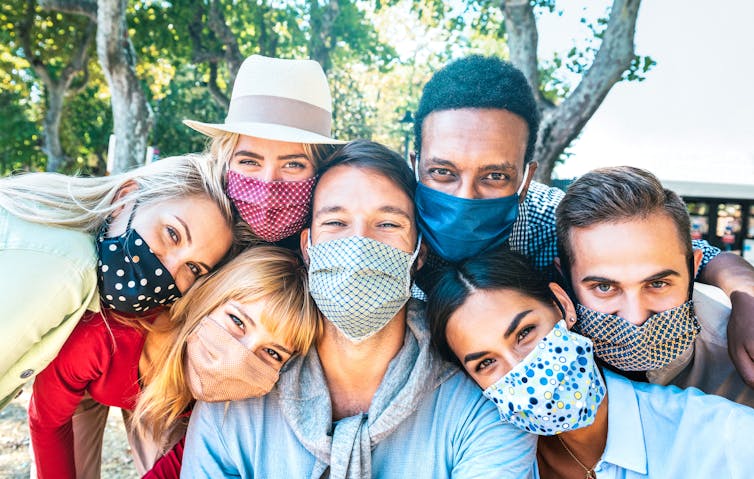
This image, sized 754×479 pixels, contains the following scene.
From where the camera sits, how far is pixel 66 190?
118 inches

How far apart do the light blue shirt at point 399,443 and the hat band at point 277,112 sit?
4.83 feet

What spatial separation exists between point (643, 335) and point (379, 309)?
121 centimetres

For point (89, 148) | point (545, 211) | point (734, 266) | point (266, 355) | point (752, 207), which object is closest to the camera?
point (266, 355)

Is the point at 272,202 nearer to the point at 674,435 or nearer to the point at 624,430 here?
the point at 624,430

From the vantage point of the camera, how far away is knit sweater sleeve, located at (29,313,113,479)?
279 centimetres

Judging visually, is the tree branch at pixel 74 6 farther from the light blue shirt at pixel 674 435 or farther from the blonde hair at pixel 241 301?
the light blue shirt at pixel 674 435

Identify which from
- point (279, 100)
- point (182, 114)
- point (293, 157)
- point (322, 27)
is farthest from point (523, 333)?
point (182, 114)

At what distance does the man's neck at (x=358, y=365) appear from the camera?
2707mm

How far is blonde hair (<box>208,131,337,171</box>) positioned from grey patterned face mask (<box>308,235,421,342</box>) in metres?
0.61

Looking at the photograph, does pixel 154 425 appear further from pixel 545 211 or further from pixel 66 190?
pixel 545 211

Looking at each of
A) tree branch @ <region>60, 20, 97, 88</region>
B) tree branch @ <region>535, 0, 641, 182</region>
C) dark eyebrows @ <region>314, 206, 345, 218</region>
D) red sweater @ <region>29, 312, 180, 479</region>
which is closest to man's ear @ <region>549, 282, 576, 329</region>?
→ dark eyebrows @ <region>314, 206, 345, 218</region>

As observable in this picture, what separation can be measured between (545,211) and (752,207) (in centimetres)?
1158

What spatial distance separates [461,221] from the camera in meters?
2.67

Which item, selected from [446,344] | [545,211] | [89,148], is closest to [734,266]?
[545,211]
